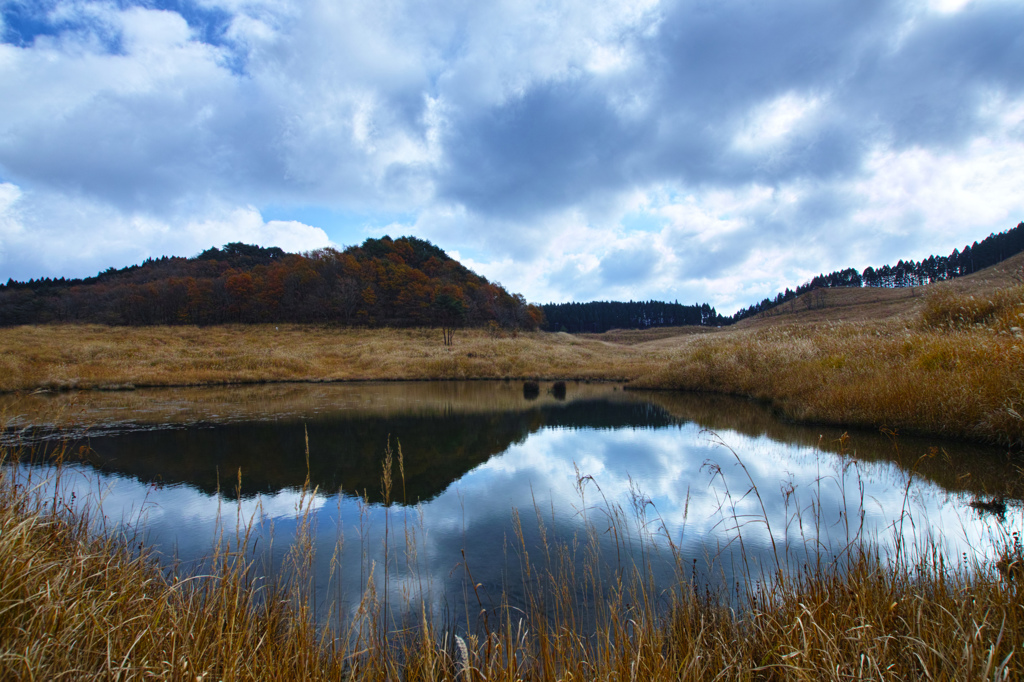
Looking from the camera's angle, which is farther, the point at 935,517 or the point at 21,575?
the point at 935,517

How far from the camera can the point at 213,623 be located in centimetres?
259

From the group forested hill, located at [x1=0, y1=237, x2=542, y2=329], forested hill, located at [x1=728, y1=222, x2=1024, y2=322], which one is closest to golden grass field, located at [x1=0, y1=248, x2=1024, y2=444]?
forested hill, located at [x1=0, y1=237, x2=542, y2=329]

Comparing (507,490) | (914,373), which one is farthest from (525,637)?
(914,373)

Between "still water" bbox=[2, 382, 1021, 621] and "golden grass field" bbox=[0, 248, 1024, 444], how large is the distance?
3.62ft

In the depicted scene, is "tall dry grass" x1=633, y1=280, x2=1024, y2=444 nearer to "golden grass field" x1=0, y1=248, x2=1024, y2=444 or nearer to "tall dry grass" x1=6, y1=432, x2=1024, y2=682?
"golden grass field" x1=0, y1=248, x2=1024, y2=444

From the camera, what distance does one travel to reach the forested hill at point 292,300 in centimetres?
6288

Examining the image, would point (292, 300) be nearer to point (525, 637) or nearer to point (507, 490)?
point (507, 490)

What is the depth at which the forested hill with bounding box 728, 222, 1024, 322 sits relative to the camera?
93.0m

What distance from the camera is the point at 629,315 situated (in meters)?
131

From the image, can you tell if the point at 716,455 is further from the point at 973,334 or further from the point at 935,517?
the point at 973,334

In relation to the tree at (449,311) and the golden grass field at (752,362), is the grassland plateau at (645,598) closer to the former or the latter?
the golden grass field at (752,362)

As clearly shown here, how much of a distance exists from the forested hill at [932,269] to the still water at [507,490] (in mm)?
114439

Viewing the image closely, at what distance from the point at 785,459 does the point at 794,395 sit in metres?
7.06

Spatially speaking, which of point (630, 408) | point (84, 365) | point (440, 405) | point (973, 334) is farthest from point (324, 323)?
point (973, 334)
